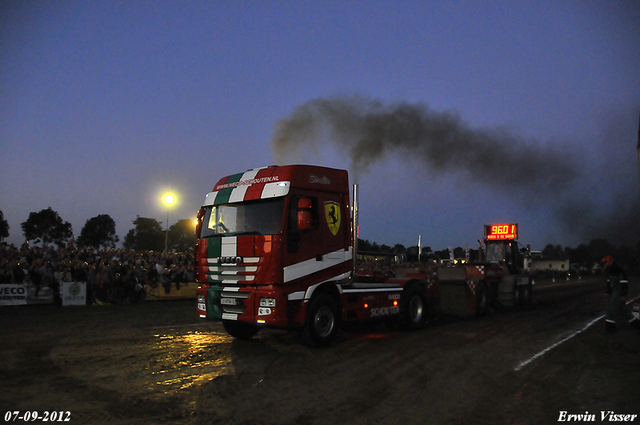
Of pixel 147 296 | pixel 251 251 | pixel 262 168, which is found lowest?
pixel 147 296

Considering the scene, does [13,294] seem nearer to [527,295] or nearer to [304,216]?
[304,216]

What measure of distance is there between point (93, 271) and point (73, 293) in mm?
1034

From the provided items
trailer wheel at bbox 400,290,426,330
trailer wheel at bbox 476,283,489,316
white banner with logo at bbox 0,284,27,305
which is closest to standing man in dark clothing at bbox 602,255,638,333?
trailer wheel at bbox 400,290,426,330

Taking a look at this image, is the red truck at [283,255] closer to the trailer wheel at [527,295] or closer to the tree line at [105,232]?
A: the trailer wheel at [527,295]

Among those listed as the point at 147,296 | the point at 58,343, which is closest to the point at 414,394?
the point at 58,343

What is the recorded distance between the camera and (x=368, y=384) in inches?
240

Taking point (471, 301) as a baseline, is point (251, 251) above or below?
above

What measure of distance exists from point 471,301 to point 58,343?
36.6 ft

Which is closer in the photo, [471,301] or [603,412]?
[603,412]

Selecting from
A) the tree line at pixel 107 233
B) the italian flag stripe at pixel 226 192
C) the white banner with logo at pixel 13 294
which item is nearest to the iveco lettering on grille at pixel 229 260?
the italian flag stripe at pixel 226 192

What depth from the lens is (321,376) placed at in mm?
6523

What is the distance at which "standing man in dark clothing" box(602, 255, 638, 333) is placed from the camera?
32.1 ft

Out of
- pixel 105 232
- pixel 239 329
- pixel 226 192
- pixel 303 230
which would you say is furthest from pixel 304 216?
pixel 105 232

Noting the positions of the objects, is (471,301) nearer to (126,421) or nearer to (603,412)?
(603,412)
